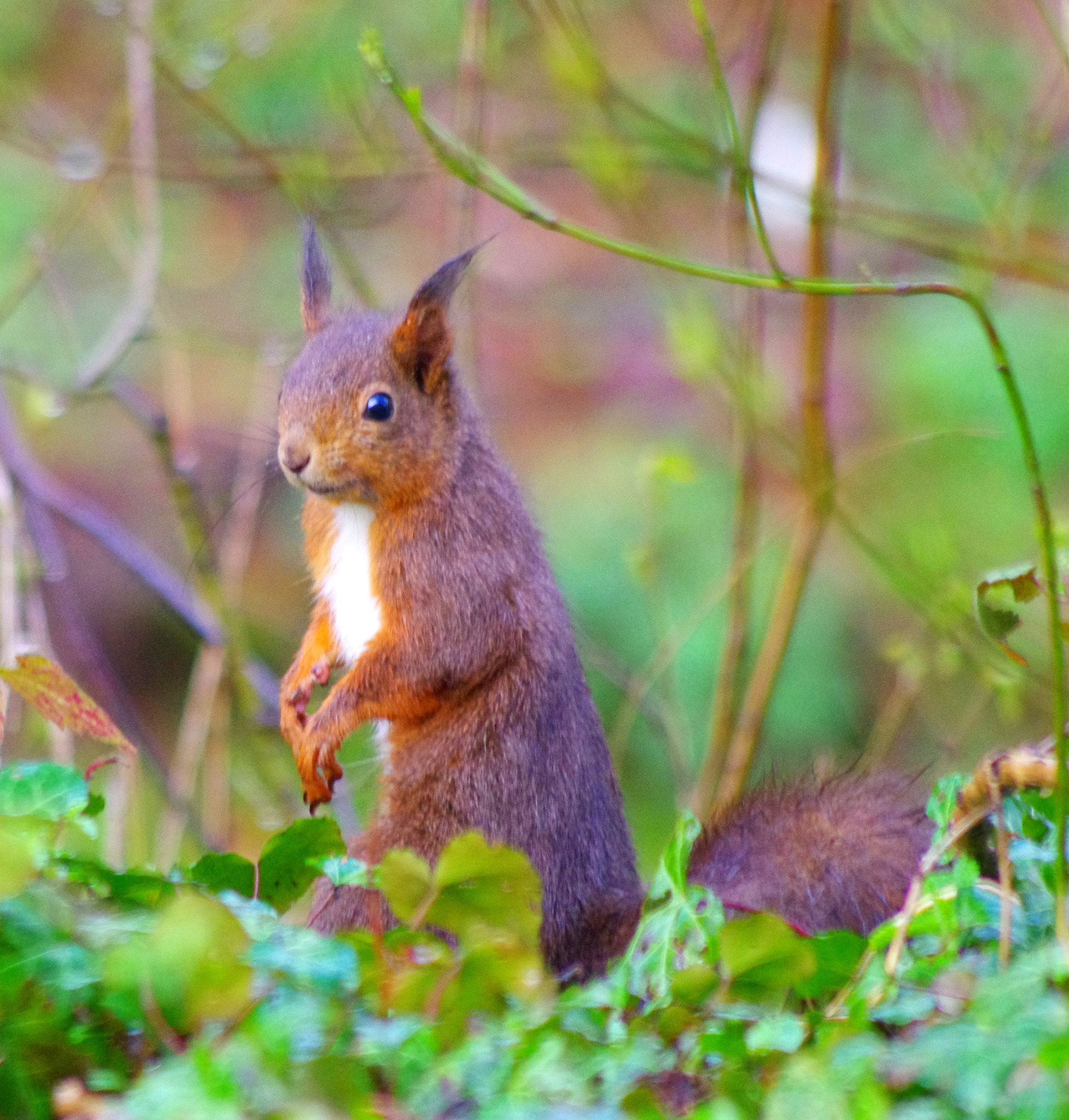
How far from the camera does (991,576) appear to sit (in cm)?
96

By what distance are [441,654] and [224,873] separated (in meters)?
0.55

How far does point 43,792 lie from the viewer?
94 cm

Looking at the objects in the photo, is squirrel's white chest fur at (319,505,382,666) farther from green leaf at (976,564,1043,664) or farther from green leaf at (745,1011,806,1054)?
green leaf at (745,1011,806,1054)

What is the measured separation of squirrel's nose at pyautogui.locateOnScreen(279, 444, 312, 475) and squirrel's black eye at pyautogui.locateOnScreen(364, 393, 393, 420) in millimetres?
80

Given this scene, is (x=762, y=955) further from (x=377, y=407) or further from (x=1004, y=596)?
(x=377, y=407)

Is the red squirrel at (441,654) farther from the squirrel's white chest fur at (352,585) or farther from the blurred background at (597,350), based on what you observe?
the blurred background at (597,350)

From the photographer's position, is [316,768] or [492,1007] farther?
[316,768]

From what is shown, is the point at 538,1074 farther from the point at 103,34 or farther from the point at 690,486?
the point at 103,34

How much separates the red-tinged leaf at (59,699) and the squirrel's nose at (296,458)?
2.02ft

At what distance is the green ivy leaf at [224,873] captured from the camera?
1.07 metres

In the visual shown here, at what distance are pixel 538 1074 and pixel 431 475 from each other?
1.04 metres

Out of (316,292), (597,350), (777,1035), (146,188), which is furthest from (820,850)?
(597,350)

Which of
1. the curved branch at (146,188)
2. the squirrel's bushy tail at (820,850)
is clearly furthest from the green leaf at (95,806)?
the curved branch at (146,188)

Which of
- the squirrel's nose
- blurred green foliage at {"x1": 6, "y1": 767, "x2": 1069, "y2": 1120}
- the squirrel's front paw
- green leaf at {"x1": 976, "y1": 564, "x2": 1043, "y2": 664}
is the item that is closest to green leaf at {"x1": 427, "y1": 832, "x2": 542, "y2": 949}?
blurred green foliage at {"x1": 6, "y1": 767, "x2": 1069, "y2": 1120}
